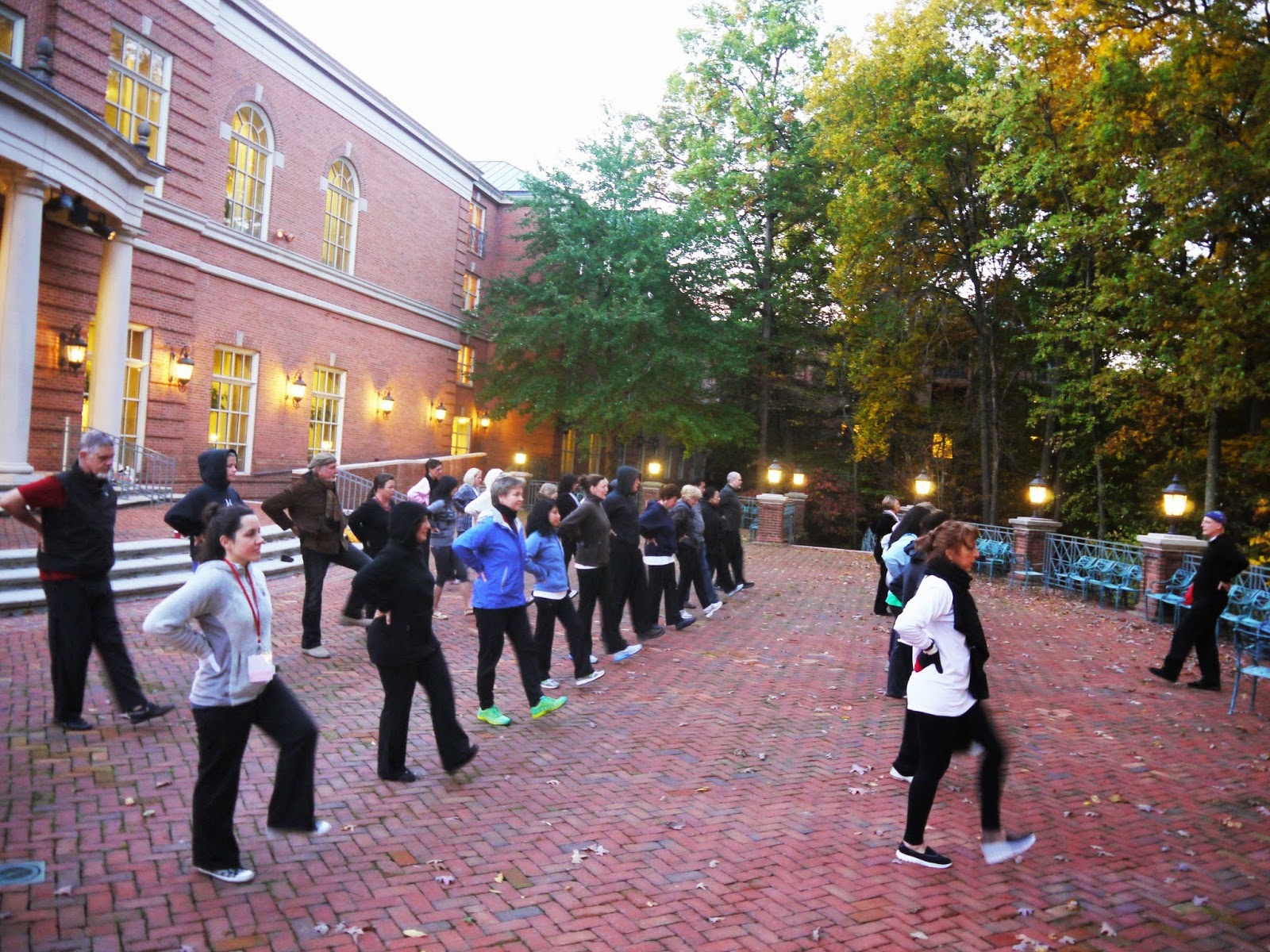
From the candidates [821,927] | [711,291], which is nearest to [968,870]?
[821,927]

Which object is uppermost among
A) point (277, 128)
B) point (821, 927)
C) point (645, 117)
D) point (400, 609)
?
point (645, 117)

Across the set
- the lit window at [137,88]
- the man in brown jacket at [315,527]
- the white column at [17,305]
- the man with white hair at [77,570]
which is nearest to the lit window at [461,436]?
the lit window at [137,88]

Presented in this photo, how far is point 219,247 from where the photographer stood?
65.2ft

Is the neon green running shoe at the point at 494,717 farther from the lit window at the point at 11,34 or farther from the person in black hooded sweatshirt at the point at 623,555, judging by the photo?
the lit window at the point at 11,34

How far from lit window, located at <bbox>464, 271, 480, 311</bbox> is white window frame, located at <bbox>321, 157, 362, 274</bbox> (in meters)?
6.27

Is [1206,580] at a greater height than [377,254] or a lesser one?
lesser

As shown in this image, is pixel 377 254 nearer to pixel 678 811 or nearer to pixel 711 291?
pixel 711 291

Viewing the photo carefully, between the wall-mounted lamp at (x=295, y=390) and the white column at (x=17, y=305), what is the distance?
8772mm

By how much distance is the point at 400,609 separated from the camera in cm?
581

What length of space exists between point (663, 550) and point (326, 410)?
49.9ft

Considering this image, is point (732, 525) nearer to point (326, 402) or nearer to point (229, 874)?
point (229, 874)

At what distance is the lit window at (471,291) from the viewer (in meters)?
31.2

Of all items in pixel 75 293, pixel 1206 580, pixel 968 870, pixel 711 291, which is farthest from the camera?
pixel 711 291

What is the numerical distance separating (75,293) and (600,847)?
14867mm
